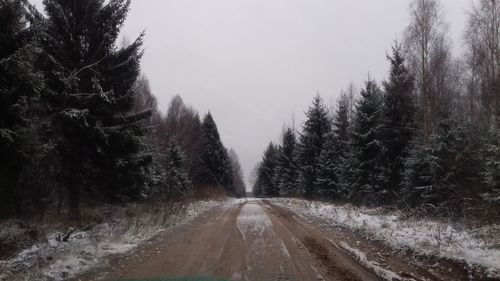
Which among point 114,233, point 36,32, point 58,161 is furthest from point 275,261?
point 58,161

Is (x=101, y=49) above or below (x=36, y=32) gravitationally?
above

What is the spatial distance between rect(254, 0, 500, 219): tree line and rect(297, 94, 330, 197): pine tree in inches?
65.4

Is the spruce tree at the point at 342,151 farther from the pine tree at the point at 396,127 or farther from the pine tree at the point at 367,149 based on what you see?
the pine tree at the point at 396,127

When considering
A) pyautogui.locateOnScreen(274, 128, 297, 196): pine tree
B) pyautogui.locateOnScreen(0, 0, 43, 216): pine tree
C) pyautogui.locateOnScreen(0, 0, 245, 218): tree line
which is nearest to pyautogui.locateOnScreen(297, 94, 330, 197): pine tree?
pyautogui.locateOnScreen(274, 128, 297, 196): pine tree

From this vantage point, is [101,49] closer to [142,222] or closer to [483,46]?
[142,222]

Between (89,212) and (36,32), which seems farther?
(89,212)

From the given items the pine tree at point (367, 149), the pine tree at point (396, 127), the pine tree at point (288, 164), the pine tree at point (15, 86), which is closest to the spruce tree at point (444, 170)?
the pine tree at point (396, 127)

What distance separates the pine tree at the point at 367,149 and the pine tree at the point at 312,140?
13.4 metres

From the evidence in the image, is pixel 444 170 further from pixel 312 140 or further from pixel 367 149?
pixel 312 140

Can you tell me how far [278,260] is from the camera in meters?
9.55

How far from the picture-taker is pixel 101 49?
51.6ft

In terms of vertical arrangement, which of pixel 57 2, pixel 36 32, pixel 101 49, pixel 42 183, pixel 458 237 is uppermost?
pixel 57 2

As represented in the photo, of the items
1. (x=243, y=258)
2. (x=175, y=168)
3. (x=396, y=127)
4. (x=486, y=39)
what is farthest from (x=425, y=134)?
(x=175, y=168)

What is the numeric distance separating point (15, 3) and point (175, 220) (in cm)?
1028
